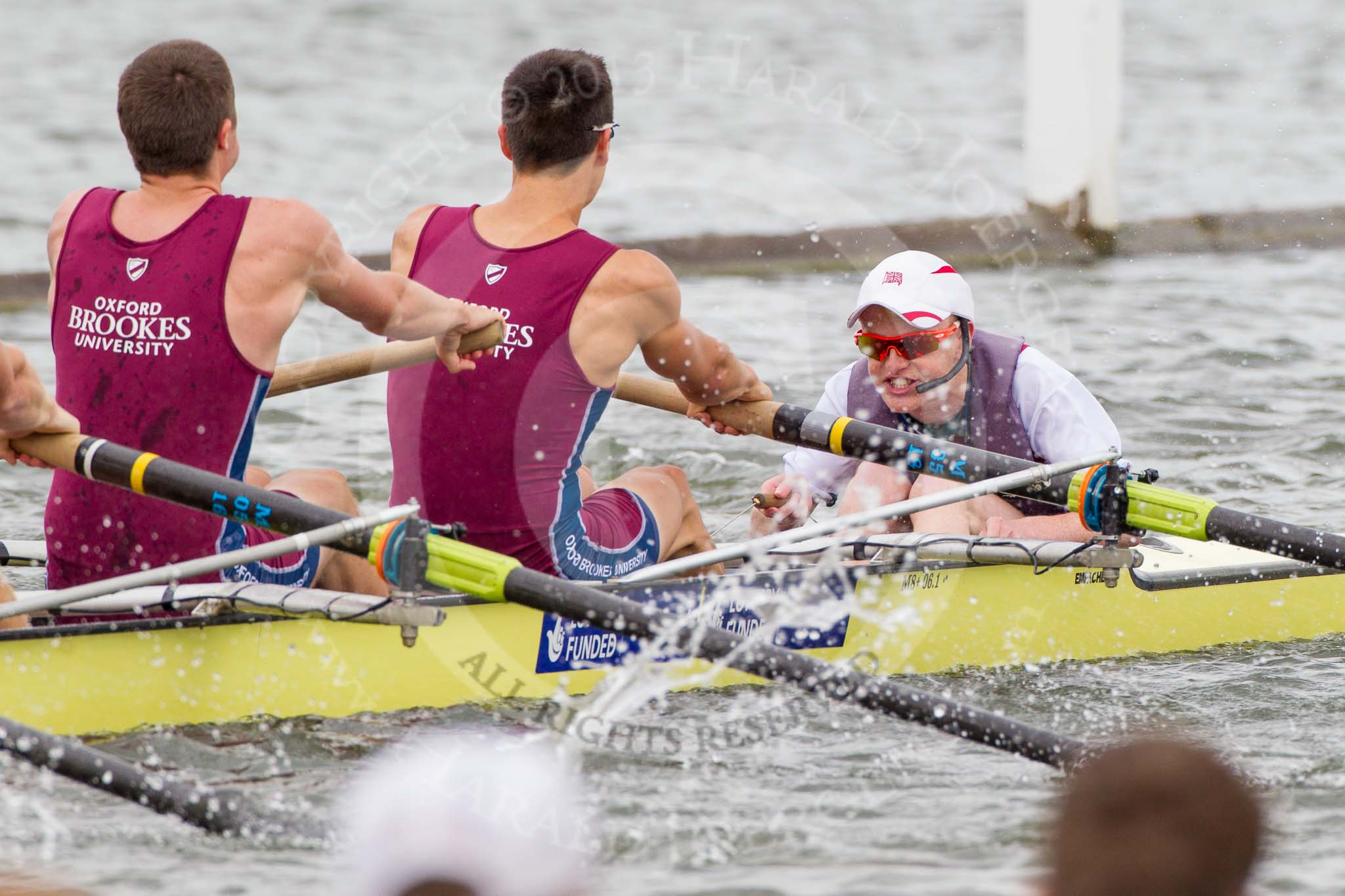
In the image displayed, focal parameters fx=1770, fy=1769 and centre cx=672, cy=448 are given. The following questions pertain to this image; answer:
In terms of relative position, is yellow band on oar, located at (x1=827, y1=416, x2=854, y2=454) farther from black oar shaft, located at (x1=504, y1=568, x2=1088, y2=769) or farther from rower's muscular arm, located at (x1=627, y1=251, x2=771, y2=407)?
black oar shaft, located at (x1=504, y1=568, x2=1088, y2=769)

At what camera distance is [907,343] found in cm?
541

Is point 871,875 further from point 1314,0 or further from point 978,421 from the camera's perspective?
point 1314,0

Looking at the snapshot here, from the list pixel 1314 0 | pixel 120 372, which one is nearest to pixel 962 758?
pixel 120 372

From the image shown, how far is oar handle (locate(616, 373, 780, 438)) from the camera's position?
211 inches

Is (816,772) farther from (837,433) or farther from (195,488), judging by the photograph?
(195,488)

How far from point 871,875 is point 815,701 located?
48.2 inches

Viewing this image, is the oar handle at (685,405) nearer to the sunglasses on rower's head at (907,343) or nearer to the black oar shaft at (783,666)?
the sunglasses on rower's head at (907,343)

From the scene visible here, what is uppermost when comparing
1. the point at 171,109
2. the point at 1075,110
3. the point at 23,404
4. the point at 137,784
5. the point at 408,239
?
the point at 1075,110

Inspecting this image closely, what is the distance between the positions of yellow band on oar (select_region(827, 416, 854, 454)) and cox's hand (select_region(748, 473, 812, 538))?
1.27 ft

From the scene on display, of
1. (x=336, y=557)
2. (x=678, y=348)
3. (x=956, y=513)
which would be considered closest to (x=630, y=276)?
(x=678, y=348)

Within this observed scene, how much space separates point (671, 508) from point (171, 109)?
Answer: 1850 mm

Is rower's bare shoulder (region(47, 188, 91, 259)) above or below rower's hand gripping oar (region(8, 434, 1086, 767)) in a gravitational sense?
above

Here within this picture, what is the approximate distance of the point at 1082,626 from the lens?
17.8 ft

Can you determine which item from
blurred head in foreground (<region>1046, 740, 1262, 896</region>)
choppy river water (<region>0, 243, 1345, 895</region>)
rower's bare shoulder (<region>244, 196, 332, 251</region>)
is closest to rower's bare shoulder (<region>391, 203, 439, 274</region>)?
rower's bare shoulder (<region>244, 196, 332, 251</region>)
